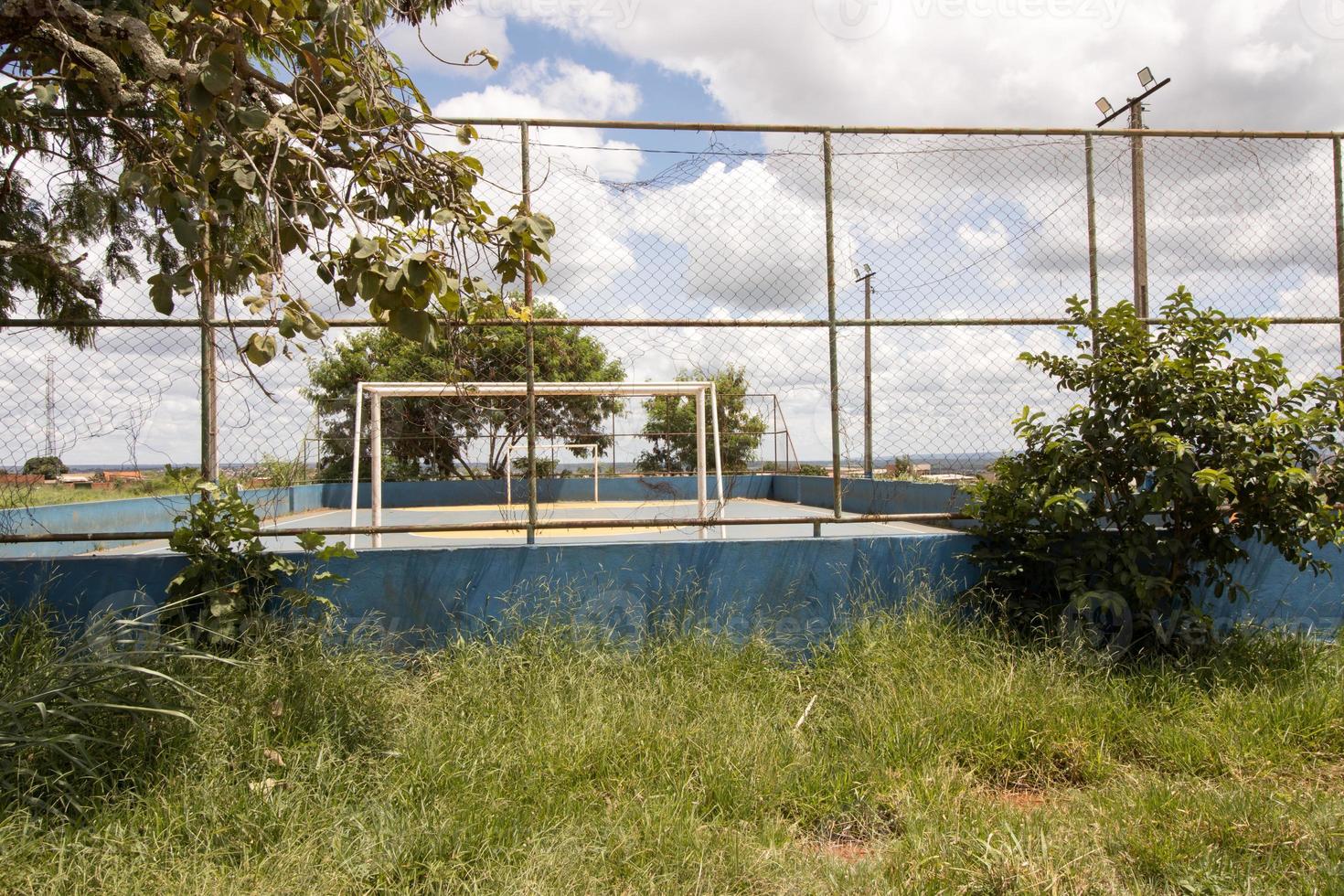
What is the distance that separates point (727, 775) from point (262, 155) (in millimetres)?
2982

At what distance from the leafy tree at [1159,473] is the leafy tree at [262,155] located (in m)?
2.96

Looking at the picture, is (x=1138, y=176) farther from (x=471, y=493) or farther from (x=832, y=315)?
(x=471, y=493)

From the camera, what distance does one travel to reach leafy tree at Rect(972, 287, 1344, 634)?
14.7ft

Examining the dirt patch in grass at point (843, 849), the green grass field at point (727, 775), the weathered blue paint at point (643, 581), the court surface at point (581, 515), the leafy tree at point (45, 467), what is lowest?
the dirt patch in grass at point (843, 849)

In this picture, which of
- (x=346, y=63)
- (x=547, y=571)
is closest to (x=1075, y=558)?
(x=547, y=571)

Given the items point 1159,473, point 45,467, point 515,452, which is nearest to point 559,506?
point 515,452

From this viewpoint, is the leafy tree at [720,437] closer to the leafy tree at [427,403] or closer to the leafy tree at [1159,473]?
the leafy tree at [427,403]

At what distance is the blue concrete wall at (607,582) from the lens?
14.7 feet

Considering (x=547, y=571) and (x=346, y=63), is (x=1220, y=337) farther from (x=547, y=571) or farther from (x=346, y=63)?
(x=346, y=63)

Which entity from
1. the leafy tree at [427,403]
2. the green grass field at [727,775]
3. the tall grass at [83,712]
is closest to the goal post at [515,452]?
the leafy tree at [427,403]

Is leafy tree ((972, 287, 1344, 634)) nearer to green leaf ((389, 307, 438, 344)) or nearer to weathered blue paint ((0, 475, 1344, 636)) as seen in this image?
weathered blue paint ((0, 475, 1344, 636))

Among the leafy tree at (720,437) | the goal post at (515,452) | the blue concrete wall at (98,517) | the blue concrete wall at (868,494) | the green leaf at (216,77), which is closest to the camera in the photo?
the green leaf at (216,77)

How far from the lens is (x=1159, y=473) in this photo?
4.47m

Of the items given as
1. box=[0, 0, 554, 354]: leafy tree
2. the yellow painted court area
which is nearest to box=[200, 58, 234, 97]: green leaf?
box=[0, 0, 554, 354]: leafy tree
